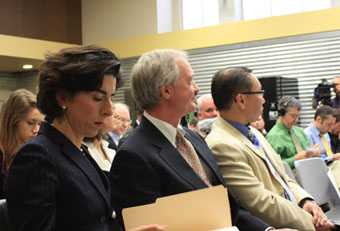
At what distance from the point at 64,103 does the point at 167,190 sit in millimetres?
651

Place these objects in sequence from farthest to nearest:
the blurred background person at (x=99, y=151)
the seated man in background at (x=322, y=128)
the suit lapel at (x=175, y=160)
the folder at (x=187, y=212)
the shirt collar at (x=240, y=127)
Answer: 1. the seated man in background at (x=322, y=128)
2. the blurred background person at (x=99, y=151)
3. the shirt collar at (x=240, y=127)
4. the suit lapel at (x=175, y=160)
5. the folder at (x=187, y=212)

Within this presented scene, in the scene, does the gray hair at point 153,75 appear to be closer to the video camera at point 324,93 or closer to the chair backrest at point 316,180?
the chair backrest at point 316,180

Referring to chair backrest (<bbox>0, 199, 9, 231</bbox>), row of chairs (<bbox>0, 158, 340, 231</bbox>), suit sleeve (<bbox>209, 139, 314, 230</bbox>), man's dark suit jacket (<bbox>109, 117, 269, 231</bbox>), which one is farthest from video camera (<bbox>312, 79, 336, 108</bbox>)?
chair backrest (<bbox>0, 199, 9, 231</bbox>)

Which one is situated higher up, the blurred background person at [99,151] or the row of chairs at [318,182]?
the blurred background person at [99,151]

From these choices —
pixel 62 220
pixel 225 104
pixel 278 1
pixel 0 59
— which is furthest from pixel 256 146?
pixel 0 59

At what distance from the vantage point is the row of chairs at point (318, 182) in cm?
367

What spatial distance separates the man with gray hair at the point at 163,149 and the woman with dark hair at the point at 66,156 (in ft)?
0.65

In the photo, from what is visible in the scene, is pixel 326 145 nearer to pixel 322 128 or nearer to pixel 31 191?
pixel 322 128

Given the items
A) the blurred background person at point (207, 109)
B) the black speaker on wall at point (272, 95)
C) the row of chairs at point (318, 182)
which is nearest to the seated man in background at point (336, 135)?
the black speaker on wall at point (272, 95)

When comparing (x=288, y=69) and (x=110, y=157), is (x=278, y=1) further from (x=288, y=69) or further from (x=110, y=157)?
(x=110, y=157)

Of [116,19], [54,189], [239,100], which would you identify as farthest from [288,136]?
[116,19]

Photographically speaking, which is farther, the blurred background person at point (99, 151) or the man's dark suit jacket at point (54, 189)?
the blurred background person at point (99, 151)

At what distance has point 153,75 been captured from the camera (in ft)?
7.59

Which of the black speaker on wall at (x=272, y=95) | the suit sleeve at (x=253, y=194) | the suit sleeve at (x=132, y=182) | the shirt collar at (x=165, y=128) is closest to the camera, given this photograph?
the suit sleeve at (x=132, y=182)
